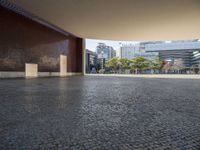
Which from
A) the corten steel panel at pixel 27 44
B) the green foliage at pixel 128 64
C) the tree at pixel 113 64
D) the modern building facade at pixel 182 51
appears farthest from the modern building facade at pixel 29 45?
the modern building facade at pixel 182 51

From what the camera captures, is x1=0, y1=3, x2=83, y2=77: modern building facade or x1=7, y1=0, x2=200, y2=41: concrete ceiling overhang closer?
x1=7, y1=0, x2=200, y2=41: concrete ceiling overhang

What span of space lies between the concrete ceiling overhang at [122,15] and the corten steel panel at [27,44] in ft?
5.09

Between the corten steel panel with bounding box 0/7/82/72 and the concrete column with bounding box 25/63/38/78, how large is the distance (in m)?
0.30

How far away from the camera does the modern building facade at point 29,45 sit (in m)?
13.2

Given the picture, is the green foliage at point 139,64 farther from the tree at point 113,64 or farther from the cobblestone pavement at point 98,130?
the cobblestone pavement at point 98,130

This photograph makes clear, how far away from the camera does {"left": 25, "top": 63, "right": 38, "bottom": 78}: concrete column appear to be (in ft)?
49.8

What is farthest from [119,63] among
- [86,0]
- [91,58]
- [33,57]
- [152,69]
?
[86,0]

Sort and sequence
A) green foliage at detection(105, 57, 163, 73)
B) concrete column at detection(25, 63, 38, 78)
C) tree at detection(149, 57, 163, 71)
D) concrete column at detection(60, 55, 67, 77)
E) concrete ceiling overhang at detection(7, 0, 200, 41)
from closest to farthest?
concrete ceiling overhang at detection(7, 0, 200, 41), concrete column at detection(25, 63, 38, 78), concrete column at detection(60, 55, 67, 77), green foliage at detection(105, 57, 163, 73), tree at detection(149, 57, 163, 71)

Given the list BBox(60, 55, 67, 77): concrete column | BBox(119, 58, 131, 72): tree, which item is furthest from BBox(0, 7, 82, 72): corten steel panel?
BBox(119, 58, 131, 72): tree

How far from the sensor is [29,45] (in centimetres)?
1527

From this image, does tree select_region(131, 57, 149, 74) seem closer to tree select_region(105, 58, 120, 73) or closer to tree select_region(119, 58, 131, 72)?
tree select_region(119, 58, 131, 72)

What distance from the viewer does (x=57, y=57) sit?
19031 millimetres

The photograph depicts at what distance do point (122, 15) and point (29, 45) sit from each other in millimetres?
6927

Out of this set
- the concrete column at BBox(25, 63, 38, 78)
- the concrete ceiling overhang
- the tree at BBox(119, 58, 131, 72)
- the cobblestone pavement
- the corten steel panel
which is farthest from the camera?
the tree at BBox(119, 58, 131, 72)
